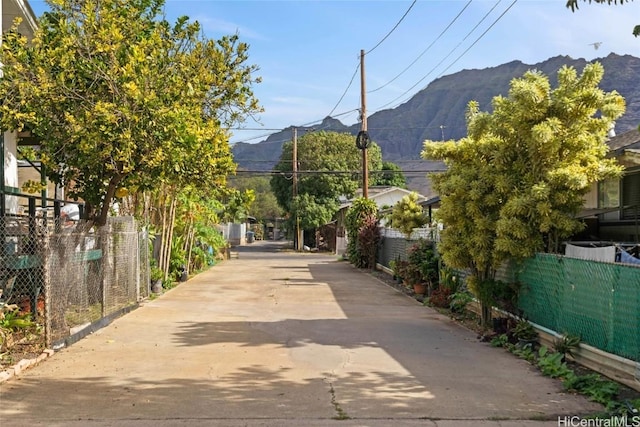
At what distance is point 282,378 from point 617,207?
7.92 meters

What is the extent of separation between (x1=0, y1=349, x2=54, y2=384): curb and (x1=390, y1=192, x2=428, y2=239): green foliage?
14.3m

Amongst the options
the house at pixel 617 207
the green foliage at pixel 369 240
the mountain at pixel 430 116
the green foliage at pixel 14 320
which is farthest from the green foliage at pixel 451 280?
the mountain at pixel 430 116

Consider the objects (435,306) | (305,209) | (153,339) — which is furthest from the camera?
(305,209)

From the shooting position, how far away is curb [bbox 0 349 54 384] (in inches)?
283

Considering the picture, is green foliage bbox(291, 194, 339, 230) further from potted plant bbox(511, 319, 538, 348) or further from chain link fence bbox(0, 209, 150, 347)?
potted plant bbox(511, 319, 538, 348)

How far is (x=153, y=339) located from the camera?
10156mm

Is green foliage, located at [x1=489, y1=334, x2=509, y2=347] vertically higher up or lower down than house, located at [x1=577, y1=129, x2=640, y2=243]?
lower down

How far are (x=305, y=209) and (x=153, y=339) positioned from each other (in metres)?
43.2

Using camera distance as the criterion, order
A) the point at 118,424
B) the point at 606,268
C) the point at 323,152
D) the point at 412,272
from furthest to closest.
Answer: the point at 323,152, the point at 412,272, the point at 606,268, the point at 118,424

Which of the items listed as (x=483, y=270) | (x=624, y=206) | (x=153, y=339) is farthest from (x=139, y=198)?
(x=624, y=206)

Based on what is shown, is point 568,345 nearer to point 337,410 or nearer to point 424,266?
point 337,410

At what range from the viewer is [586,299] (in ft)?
26.9

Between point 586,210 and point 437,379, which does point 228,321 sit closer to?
point 437,379

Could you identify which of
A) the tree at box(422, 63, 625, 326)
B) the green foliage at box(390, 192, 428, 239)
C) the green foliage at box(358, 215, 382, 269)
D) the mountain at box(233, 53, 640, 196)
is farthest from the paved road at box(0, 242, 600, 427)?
the mountain at box(233, 53, 640, 196)
